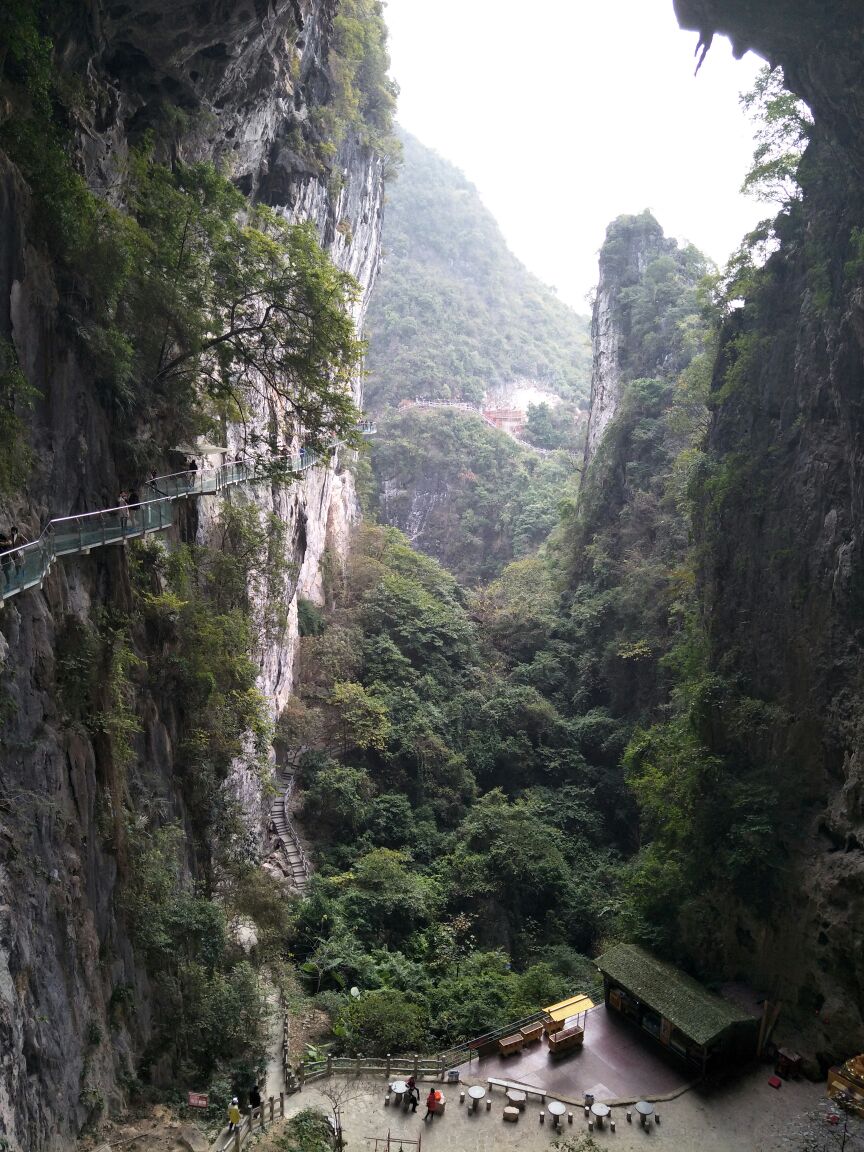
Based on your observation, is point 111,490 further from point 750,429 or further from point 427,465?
point 427,465

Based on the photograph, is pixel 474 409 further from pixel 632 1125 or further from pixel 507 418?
pixel 632 1125

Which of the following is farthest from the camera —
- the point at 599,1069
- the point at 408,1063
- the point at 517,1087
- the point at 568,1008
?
the point at 568,1008

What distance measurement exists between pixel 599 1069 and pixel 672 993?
2.00m

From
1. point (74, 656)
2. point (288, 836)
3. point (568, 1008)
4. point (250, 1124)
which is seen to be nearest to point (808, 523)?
point (568, 1008)

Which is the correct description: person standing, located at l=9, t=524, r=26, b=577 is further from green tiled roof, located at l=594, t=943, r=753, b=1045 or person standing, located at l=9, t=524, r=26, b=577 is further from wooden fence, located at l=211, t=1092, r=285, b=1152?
green tiled roof, located at l=594, t=943, r=753, b=1045

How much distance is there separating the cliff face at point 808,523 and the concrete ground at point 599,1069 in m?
2.77

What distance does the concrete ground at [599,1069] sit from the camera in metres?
14.2

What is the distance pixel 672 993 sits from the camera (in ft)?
50.5

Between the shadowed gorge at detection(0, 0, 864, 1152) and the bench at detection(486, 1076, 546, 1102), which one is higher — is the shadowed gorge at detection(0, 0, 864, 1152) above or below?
above

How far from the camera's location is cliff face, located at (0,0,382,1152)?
28.9ft

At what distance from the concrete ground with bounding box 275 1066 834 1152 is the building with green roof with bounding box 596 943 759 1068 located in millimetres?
742

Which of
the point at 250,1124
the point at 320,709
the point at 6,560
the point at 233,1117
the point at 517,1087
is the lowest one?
the point at 517,1087

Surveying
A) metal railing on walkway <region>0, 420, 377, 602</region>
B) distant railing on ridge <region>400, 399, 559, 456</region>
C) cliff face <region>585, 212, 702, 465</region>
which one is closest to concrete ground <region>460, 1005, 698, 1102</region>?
metal railing on walkway <region>0, 420, 377, 602</region>

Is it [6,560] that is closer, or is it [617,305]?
[6,560]
